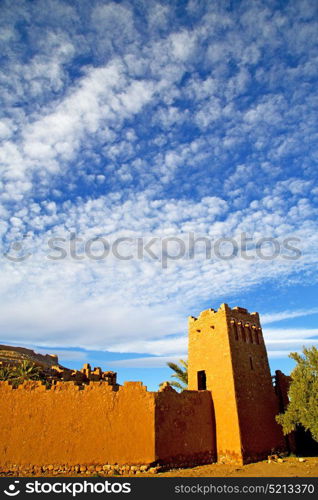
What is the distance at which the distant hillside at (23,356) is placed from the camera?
34.5 meters

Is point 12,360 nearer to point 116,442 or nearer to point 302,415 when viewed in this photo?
point 116,442

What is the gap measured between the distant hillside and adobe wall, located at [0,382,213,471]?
1647 cm

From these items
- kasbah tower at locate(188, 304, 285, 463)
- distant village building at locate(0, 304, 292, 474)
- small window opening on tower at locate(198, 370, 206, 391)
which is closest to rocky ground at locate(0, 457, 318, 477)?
distant village building at locate(0, 304, 292, 474)

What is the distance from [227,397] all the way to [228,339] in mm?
3432

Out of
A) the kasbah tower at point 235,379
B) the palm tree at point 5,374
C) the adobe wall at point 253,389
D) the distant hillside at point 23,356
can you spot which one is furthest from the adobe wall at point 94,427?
the distant hillside at point 23,356

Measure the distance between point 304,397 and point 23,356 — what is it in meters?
30.5

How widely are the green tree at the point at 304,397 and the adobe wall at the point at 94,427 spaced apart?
553 cm

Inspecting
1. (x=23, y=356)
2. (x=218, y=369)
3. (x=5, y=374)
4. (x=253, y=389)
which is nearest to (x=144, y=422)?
(x=218, y=369)

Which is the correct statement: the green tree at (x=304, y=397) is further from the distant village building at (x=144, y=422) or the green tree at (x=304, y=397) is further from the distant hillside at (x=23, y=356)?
the distant hillside at (x=23, y=356)

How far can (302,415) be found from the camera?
61.4 ft

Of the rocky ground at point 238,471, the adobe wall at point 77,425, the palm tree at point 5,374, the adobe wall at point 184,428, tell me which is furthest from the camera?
the palm tree at point 5,374
